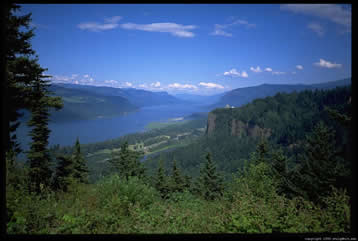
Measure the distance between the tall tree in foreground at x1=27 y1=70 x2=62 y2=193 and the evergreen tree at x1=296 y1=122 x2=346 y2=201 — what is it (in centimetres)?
1014

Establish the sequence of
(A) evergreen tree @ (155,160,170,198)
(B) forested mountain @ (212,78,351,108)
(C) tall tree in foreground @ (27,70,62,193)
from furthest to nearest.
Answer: (B) forested mountain @ (212,78,351,108)
(A) evergreen tree @ (155,160,170,198)
(C) tall tree in foreground @ (27,70,62,193)

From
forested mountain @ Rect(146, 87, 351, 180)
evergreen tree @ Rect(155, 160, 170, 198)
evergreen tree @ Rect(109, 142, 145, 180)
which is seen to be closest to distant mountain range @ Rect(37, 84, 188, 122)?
evergreen tree @ Rect(109, 142, 145, 180)

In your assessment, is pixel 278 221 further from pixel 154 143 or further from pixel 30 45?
pixel 154 143

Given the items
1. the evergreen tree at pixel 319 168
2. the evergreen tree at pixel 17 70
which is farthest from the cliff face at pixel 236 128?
the evergreen tree at pixel 17 70

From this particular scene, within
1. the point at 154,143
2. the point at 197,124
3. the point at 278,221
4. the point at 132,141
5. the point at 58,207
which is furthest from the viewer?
the point at 197,124

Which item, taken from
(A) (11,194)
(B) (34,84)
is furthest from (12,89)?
(A) (11,194)

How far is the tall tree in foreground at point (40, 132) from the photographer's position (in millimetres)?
6117

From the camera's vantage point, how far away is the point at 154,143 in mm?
91875

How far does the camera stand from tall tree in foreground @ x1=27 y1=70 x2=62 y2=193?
241 inches

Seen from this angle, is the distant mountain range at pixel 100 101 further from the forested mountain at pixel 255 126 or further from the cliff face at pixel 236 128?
the cliff face at pixel 236 128

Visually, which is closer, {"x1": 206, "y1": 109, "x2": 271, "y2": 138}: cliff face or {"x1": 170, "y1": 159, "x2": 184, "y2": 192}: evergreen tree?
{"x1": 170, "y1": 159, "x2": 184, "y2": 192}: evergreen tree

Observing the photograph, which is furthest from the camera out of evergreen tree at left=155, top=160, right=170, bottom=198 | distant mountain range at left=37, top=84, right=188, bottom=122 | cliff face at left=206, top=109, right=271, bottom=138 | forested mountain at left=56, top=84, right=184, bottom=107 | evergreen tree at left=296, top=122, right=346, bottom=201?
forested mountain at left=56, top=84, right=184, bottom=107

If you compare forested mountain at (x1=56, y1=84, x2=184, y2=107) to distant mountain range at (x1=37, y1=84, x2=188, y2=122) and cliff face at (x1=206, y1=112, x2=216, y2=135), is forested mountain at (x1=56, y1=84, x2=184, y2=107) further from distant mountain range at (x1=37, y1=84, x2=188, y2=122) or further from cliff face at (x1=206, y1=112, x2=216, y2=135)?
cliff face at (x1=206, y1=112, x2=216, y2=135)

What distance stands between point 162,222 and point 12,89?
5261mm
